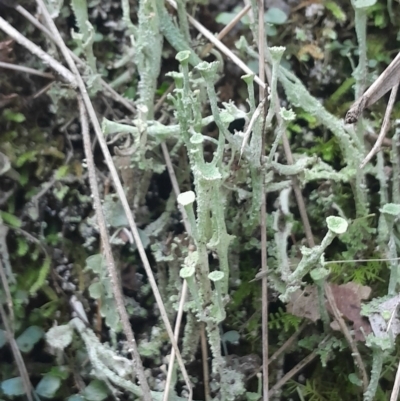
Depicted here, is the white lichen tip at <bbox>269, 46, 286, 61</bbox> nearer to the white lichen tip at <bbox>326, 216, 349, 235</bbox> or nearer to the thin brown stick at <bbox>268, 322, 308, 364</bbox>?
the white lichen tip at <bbox>326, 216, 349, 235</bbox>

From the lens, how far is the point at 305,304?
102cm

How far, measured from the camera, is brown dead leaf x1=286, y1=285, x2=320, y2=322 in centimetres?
100

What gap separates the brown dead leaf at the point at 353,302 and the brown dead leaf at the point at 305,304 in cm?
3

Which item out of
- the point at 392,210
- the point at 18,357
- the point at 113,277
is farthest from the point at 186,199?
the point at 18,357

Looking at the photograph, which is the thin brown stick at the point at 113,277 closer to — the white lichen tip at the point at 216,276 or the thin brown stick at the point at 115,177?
the thin brown stick at the point at 115,177

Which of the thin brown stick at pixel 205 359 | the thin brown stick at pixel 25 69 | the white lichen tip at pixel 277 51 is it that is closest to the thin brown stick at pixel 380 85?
the white lichen tip at pixel 277 51

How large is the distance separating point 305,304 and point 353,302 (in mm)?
95

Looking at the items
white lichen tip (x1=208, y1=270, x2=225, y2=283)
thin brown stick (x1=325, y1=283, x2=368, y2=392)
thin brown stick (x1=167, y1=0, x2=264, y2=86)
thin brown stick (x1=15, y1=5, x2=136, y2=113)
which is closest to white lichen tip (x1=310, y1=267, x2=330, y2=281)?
thin brown stick (x1=325, y1=283, x2=368, y2=392)

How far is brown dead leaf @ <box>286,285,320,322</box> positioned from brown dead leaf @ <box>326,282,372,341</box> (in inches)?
1.1

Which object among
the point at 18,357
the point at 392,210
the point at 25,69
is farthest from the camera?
the point at 25,69

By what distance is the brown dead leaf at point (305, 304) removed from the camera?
1.00 metres

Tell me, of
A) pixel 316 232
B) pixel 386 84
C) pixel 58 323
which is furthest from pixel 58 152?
pixel 386 84

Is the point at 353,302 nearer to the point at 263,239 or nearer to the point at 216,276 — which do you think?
the point at 263,239

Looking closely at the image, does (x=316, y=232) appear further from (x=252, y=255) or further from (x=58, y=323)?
(x=58, y=323)
